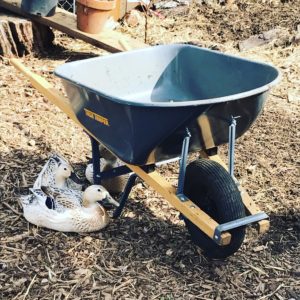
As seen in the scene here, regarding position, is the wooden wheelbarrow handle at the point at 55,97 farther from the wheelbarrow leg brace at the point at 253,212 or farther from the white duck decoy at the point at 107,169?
the wheelbarrow leg brace at the point at 253,212

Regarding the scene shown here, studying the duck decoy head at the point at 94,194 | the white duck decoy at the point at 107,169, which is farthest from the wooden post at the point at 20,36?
the duck decoy head at the point at 94,194

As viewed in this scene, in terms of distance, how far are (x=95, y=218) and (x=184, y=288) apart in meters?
0.62

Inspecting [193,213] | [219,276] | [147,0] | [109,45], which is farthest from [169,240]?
[147,0]

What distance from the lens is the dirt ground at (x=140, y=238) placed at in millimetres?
2734

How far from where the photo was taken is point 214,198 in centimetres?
263

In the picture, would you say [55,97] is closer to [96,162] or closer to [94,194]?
[96,162]

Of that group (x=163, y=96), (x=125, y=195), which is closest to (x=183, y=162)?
(x=125, y=195)

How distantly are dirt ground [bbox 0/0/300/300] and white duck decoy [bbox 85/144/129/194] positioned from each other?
0.10 m

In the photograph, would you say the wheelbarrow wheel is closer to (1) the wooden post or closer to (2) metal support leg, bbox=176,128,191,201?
(2) metal support leg, bbox=176,128,191,201

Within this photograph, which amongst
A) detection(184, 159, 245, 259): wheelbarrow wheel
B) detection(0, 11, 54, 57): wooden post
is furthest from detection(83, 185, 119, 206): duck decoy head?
detection(0, 11, 54, 57): wooden post

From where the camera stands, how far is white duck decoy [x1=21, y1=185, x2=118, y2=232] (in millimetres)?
2998

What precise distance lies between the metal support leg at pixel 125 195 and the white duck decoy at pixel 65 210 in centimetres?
7

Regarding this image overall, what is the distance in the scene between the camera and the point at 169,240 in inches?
120

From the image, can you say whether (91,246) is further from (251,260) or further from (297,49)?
(297,49)
